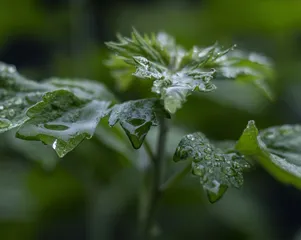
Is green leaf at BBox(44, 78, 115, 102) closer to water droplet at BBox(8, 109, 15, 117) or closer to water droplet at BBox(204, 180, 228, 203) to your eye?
water droplet at BBox(8, 109, 15, 117)

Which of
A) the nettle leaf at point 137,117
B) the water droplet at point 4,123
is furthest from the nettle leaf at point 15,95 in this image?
the nettle leaf at point 137,117

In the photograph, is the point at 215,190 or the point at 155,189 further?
the point at 155,189

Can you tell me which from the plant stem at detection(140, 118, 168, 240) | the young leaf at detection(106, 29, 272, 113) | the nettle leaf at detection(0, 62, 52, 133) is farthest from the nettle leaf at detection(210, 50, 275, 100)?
the nettle leaf at detection(0, 62, 52, 133)

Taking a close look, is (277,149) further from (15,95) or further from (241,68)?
(15,95)

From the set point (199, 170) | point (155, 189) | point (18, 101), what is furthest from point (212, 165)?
point (18, 101)

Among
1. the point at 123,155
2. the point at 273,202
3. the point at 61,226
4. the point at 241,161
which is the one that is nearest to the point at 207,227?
the point at 273,202

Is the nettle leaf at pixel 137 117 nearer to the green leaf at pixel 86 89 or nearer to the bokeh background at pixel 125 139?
the green leaf at pixel 86 89
